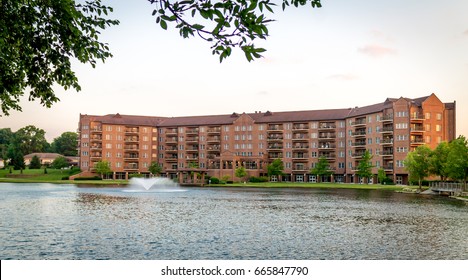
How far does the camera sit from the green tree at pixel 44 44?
13141 mm

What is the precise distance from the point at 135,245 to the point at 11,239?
6.43 m

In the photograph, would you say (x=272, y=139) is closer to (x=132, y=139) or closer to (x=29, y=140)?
(x=132, y=139)

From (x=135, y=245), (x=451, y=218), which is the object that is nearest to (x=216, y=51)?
(x=135, y=245)

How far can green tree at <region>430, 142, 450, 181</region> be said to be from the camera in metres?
76.9

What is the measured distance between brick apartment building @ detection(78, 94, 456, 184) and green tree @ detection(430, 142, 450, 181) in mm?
21493

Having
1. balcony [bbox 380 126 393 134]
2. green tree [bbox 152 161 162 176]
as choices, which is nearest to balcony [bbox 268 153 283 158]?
balcony [bbox 380 126 393 134]

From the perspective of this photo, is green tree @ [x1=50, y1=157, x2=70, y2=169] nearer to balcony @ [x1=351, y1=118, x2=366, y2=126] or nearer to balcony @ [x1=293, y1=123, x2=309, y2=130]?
balcony @ [x1=293, y1=123, x2=309, y2=130]

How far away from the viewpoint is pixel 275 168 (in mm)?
120000

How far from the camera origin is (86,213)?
37.7 m

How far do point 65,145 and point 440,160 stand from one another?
113 meters

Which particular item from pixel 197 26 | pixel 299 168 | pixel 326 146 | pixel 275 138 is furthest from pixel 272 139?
pixel 197 26

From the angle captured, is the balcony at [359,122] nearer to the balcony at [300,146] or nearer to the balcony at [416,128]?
the balcony at [416,128]

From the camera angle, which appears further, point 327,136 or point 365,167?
point 327,136

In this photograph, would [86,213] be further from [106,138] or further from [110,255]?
[106,138]
